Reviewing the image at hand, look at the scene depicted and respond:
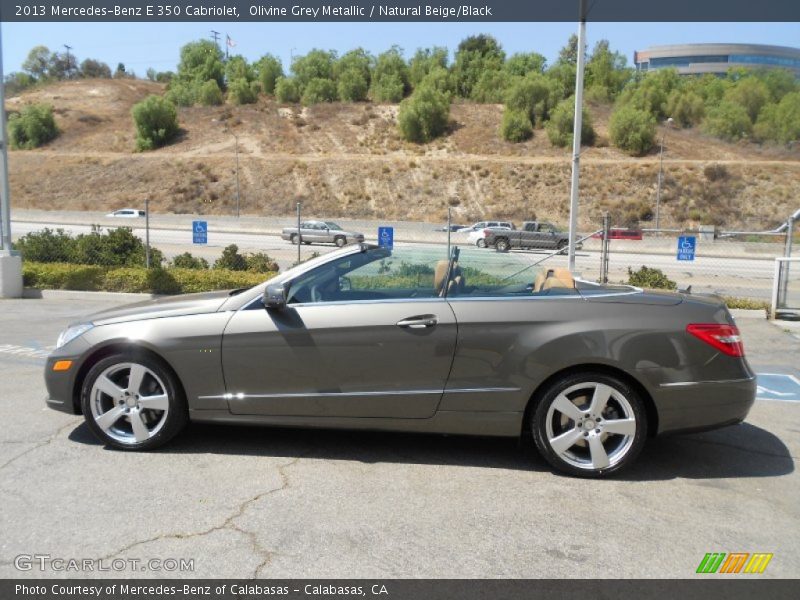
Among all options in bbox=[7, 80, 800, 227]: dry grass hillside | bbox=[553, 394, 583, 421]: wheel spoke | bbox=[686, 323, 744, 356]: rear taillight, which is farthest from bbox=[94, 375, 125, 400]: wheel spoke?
bbox=[7, 80, 800, 227]: dry grass hillside

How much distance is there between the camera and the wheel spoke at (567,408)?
466 cm

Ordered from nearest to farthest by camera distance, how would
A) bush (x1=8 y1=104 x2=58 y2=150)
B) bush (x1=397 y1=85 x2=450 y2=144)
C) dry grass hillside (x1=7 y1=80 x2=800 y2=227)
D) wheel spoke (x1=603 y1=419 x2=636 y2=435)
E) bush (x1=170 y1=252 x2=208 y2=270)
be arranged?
1. wheel spoke (x1=603 y1=419 x2=636 y2=435)
2. bush (x1=170 y1=252 x2=208 y2=270)
3. dry grass hillside (x1=7 y1=80 x2=800 y2=227)
4. bush (x1=397 y1=85 x2=450 y2=144)
5. bush (x1=8 y1=104 x2=58 y2=150)

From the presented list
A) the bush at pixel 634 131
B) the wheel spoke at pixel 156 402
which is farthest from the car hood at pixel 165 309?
the bush at pixel 634 131

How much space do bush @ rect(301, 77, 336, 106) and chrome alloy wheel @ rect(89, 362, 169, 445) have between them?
285 feet

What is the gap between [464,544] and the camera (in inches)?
149

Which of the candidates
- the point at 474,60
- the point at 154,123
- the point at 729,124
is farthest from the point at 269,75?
the point at 729,124

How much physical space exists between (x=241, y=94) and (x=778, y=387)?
92.2 m

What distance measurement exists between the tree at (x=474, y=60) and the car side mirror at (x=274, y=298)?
92.8 meters

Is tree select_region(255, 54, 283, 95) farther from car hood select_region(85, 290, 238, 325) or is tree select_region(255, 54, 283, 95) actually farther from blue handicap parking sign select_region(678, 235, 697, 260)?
car hood select_region(85, 290, 238, 325)

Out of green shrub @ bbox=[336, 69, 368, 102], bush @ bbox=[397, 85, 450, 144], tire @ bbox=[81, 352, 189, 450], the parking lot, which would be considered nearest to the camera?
the parking lot

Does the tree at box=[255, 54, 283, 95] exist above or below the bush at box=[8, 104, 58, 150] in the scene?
above

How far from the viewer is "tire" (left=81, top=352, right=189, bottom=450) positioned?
4957 millimetres
